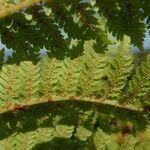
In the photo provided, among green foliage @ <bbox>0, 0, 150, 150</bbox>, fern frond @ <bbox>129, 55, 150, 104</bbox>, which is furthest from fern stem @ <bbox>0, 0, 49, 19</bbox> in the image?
fern frond @ <bbox>129, 55, 150, 104</bbox>

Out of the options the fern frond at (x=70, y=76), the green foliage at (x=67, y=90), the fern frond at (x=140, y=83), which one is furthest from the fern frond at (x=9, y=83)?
the fern frond at (x=140, y=83)

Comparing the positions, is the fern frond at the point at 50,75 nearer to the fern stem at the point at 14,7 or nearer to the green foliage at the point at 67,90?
the green foliage at the point at 67,90

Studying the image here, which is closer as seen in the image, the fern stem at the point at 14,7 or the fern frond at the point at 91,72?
the fern stem at the point at 14,7

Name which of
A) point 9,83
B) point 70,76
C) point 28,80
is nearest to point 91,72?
point 70,76

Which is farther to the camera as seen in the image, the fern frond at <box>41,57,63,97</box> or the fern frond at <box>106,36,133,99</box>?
the fern frond at <box>41,57,63,97</box>

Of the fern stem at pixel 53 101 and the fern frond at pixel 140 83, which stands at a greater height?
the fern frond at pixel 140 83

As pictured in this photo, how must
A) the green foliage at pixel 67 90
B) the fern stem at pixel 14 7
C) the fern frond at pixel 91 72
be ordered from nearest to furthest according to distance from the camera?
the fern stem at pixel 14 7 → the green foliage at pixel 67 90 → the fern frond at pixel 91 72

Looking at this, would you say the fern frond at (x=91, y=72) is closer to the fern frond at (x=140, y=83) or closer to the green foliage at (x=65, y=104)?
the green foliage at (x=65, y=104)

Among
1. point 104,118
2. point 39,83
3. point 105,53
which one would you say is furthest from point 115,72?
point 39,83

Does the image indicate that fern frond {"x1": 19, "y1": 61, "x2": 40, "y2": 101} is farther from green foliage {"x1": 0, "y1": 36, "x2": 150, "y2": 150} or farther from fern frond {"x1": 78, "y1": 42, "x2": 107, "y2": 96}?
fern frond {"x1": 78, "y1": 42, "x2": 107, "y2": 96}

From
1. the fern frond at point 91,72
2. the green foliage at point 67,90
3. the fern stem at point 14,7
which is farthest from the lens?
the fern frond at point 91,72

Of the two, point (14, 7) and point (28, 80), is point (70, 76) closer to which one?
point (28, 80)
